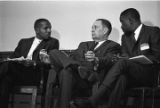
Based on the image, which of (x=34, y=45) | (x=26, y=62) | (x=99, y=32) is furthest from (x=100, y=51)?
(x=34, y=45)

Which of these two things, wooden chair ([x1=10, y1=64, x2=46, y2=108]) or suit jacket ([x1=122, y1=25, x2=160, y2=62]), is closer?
suit jacket ([x1=122, y1=25, x2=160, y2=62])

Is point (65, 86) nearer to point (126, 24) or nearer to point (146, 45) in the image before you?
point (146, 45)

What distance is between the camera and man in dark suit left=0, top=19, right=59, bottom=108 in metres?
3.25

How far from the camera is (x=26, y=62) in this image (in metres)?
3.18

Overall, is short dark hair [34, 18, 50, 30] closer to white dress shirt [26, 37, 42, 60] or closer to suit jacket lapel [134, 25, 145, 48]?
white dress shirt [26, 37, 42, 60]

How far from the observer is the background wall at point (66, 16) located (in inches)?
151

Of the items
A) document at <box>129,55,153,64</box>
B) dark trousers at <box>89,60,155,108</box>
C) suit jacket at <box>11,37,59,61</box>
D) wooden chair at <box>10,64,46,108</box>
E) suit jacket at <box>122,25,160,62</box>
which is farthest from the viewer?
suit jacket at <box>11,37,59,61</box>

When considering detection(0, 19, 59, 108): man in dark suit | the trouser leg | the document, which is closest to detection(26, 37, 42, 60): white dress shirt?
detection(0, 19, 59, 108): man in dark suit

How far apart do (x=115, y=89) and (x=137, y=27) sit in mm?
886

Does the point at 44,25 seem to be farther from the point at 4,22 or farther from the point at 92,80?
the point at 92,80

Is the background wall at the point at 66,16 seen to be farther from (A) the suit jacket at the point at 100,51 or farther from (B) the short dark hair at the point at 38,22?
(A) the suit jacket at the point at 100,51

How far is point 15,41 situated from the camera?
4234mm

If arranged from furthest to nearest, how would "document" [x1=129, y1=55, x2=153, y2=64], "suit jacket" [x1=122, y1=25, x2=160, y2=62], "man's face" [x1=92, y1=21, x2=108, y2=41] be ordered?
"man's face" [x1=92, y1=21, x2=108, y2=41]
"suit jacket" [x1=122, y1=25, x2=160, y2=62]
"document" [x1=129, y1=55, x2=153, y2=64]

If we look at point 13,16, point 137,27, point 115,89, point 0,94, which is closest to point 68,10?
point 13,16
